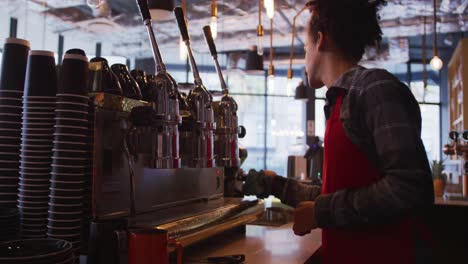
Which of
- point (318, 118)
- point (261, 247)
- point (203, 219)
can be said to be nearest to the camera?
point (203, 219)

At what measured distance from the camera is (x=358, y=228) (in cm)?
114

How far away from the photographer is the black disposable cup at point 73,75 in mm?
1099

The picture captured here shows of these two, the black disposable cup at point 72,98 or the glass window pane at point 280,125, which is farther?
the glass window pane at point 280,125

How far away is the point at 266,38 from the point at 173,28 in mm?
1637

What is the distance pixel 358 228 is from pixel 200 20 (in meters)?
5.89

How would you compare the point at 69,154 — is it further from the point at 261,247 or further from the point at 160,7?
the point at 160,7

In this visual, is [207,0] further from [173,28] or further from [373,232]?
[373,232]

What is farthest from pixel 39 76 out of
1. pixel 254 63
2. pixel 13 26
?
pixel 13 26

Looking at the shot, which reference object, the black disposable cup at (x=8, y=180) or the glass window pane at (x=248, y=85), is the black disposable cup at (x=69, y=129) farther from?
the glass window pane at (x=248, y=85)

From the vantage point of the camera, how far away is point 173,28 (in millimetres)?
7398

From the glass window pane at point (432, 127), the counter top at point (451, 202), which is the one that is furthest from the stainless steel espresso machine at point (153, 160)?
the glass window pane at point (432, 127)

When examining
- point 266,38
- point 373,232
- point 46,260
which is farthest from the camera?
point 266,38

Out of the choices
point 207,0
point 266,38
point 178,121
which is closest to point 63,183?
point 178,121

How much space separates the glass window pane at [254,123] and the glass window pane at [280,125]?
16cm
